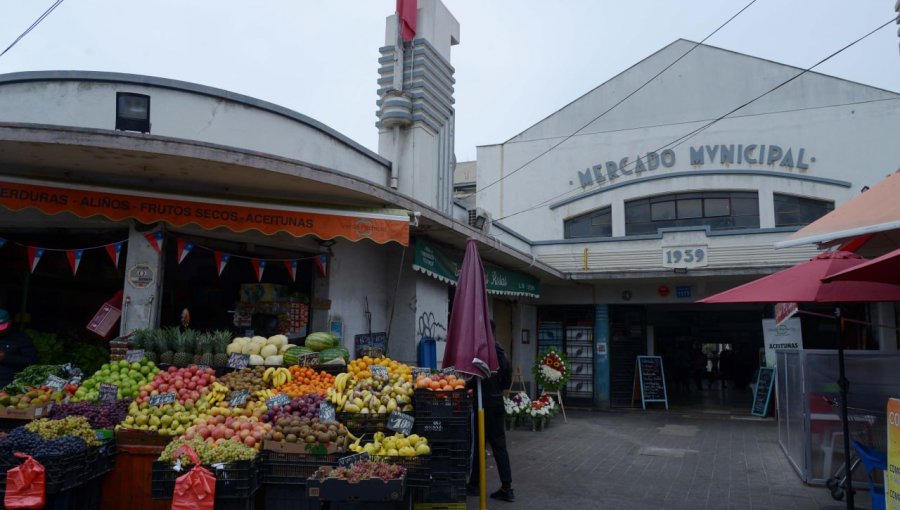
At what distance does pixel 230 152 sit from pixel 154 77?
7.08ft

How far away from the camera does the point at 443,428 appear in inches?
223

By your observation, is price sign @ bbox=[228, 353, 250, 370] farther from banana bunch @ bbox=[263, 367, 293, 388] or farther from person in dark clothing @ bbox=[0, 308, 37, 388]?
person in dark clothing @ bbox=[0, 308, 37, 388]

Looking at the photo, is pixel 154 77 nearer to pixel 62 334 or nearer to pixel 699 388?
pixel 62 334

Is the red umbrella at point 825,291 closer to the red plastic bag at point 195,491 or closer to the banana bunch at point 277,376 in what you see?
the banana bunch at point 277,376

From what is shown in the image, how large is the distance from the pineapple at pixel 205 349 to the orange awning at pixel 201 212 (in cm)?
133

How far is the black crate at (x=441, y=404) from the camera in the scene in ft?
18.7

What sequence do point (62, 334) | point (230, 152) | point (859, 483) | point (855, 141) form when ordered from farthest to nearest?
point (855, 141) < point (62, 334) < point (859, 483) < point (230, 152)

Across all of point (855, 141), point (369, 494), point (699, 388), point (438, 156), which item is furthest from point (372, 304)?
point (699, 388)

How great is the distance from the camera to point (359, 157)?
9.64 meters

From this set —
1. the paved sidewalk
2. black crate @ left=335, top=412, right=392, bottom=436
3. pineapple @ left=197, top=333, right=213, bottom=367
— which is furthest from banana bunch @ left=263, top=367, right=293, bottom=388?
the paved sidewalk

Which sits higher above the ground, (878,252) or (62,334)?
(878,252)

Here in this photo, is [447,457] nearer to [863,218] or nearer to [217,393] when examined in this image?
[217,393]

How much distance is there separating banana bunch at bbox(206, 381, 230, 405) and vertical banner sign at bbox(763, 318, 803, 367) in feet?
41.9

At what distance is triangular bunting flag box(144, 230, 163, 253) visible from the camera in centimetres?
741
